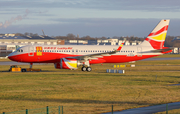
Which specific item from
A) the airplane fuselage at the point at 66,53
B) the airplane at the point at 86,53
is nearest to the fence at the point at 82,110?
the airplane at the point at 86,53

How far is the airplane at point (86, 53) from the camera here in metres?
52.7

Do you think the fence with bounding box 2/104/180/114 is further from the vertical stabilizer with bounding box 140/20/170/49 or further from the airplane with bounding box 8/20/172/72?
the vertical stabilizer with bounding box 140/20/170/49

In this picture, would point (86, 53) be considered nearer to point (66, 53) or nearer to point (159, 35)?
point (66, 53)

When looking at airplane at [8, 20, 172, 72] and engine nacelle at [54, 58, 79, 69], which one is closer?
engine nacelle at [54, 58, 79, 69]

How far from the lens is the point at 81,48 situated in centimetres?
5497

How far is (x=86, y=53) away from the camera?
54812 millimetres

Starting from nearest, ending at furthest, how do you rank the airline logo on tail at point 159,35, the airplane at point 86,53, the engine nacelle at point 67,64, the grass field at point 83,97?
the grass field at point 83,97
the engine nacelle at point 67,64
the airplane at point 86,53
the airline logo on tail at point 159,35

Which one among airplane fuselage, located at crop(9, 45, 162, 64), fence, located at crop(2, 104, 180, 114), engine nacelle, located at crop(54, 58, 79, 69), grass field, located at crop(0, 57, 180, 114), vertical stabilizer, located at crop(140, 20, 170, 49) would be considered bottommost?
fence, located at crop(2, 104, 180, 114)

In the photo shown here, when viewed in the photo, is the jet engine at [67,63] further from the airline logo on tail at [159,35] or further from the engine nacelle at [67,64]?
the airline logo on tail at [159,35]

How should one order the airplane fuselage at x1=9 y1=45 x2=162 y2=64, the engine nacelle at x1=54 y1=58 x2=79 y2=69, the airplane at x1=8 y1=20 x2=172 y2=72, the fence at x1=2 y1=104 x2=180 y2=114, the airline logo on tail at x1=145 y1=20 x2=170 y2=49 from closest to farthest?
the fence at x1=2 y1=104 x2=180 y2=114
the engine nacelle at x1=54 y1=58 x2=79 y2=69
the airplane at x1=8 y1=20 x2=172 y2=72
the airplane fuselage at x1=9 y1=45 x2=162 y2=64
the airline logo on tail at x1=145 y1=20 x2=170 y2=49

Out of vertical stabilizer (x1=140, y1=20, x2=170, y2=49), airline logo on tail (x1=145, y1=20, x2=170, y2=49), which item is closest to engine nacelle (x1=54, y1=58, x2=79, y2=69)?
vertical stabilizer (x1=140, y1=20, x2=170, y2=49)

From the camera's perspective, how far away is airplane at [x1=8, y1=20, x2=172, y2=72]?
52656 mm

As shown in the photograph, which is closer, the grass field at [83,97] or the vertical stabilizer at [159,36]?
the grass field at [83,97]

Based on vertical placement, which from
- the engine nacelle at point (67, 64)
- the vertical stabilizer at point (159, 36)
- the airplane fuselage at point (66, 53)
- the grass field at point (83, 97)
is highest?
the vertical stabilizer at point (159, 36)
